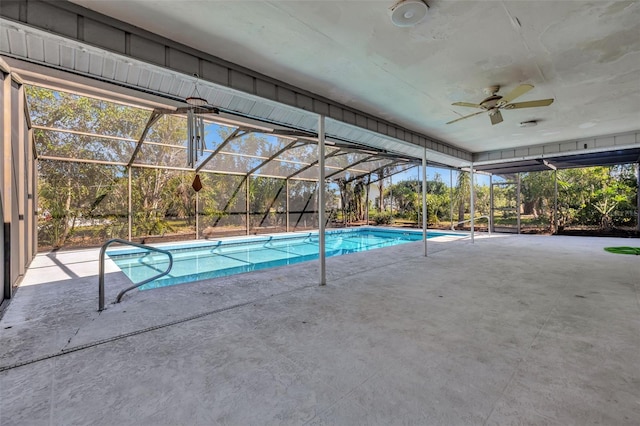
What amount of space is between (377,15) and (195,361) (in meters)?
3.03

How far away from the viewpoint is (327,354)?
2090mm

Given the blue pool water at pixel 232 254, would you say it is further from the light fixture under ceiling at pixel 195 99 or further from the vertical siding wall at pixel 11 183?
the light fixture under ceiling at pixel 195 99

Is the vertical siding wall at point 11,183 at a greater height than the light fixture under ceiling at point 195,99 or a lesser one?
lesser

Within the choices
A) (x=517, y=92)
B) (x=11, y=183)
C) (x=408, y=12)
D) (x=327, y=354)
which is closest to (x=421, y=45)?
(x=408, y=12)

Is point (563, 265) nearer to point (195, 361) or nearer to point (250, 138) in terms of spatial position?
point (195, 361)

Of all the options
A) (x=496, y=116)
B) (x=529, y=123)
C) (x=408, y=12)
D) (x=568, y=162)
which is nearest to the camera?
(x=408, y=12)

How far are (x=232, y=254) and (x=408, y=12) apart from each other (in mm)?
7160

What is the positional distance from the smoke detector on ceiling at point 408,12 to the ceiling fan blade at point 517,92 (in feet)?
5.81

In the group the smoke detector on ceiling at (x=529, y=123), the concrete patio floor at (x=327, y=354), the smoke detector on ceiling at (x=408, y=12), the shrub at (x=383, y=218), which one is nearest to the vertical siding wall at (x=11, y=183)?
the concrete patio floor at (x=327, y=354)

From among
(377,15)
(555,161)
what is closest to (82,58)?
(377,15)

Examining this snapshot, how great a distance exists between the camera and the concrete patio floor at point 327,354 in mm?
1520

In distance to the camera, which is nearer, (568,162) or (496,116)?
(496,116)

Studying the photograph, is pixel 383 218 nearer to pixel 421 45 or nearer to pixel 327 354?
pixel 421 45

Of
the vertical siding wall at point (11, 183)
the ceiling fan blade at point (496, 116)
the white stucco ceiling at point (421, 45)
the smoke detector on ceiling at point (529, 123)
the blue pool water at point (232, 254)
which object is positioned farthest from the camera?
the blue pool water at point (232, 254)
